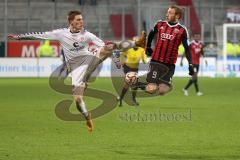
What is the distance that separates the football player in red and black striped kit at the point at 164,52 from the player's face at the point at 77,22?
145 cm

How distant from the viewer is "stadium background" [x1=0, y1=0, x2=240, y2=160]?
1239cm

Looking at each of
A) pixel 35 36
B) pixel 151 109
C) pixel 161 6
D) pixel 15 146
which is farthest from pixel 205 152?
pixel 161 6

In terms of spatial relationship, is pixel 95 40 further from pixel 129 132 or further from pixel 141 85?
pixel 129 132

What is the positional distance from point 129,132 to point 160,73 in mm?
1685

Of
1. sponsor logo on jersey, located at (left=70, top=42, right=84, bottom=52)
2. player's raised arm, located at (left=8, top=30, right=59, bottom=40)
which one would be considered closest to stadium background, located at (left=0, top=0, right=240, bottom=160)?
sponsor logo on jersey, located at (left=70, top=42, right=84, bottom=52)

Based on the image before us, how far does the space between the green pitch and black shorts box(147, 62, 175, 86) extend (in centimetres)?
116

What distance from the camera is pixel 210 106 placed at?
74.8ft

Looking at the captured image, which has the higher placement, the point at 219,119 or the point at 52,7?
the point at 52,7

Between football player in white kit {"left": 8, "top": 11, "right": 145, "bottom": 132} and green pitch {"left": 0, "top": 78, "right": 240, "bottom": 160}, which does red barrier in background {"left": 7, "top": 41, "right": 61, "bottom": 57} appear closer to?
green pitch {"left": 0, "top": 78, "right": 240, "bottom": 160}

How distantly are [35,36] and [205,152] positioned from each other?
14.8 ft

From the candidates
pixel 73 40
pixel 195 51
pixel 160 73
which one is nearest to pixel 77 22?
pixel 73 40

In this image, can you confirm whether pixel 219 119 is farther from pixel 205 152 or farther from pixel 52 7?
pixel 52 7

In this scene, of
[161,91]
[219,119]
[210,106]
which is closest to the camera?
[161,91]

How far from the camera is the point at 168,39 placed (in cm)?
1404
